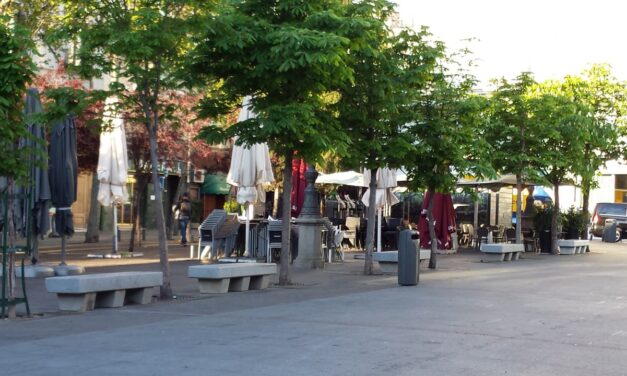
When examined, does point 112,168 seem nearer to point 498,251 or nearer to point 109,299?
point 109,299

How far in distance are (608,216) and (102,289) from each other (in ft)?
131

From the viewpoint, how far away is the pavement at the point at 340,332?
9078mm

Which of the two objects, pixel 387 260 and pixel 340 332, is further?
pixel 387 260

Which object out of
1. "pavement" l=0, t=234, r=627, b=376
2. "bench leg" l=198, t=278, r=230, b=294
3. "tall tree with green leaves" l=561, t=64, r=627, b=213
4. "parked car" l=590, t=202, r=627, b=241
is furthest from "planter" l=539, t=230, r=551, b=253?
"bench leg" l=198, t=278, r=230, b=294

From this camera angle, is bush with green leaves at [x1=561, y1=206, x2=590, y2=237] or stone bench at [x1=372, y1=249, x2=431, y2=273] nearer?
stone bench at [x1=372, y1=249, x2=431, y2=273]

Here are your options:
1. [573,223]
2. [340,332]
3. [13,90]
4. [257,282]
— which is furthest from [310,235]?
[573,223]

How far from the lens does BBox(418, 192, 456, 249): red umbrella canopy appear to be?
95.3 feet

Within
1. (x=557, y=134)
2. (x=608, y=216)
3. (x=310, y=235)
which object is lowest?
(x=310, y=235)

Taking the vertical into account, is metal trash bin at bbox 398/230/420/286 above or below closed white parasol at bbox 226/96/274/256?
below

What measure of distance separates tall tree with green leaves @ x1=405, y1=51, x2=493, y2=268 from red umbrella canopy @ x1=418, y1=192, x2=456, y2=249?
257 inches

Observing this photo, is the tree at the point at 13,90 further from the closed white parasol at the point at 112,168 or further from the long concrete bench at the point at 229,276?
the closed white parasol at the point at 112,168

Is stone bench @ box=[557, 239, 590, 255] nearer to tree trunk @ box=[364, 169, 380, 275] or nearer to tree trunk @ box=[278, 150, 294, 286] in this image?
tree trunk @ box=[364, 169, 380, 275]

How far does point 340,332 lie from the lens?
447 inches

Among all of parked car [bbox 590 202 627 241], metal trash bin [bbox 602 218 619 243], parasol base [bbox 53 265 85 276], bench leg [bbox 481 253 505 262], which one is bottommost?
parasol base [bbox 53 265 85 276]
